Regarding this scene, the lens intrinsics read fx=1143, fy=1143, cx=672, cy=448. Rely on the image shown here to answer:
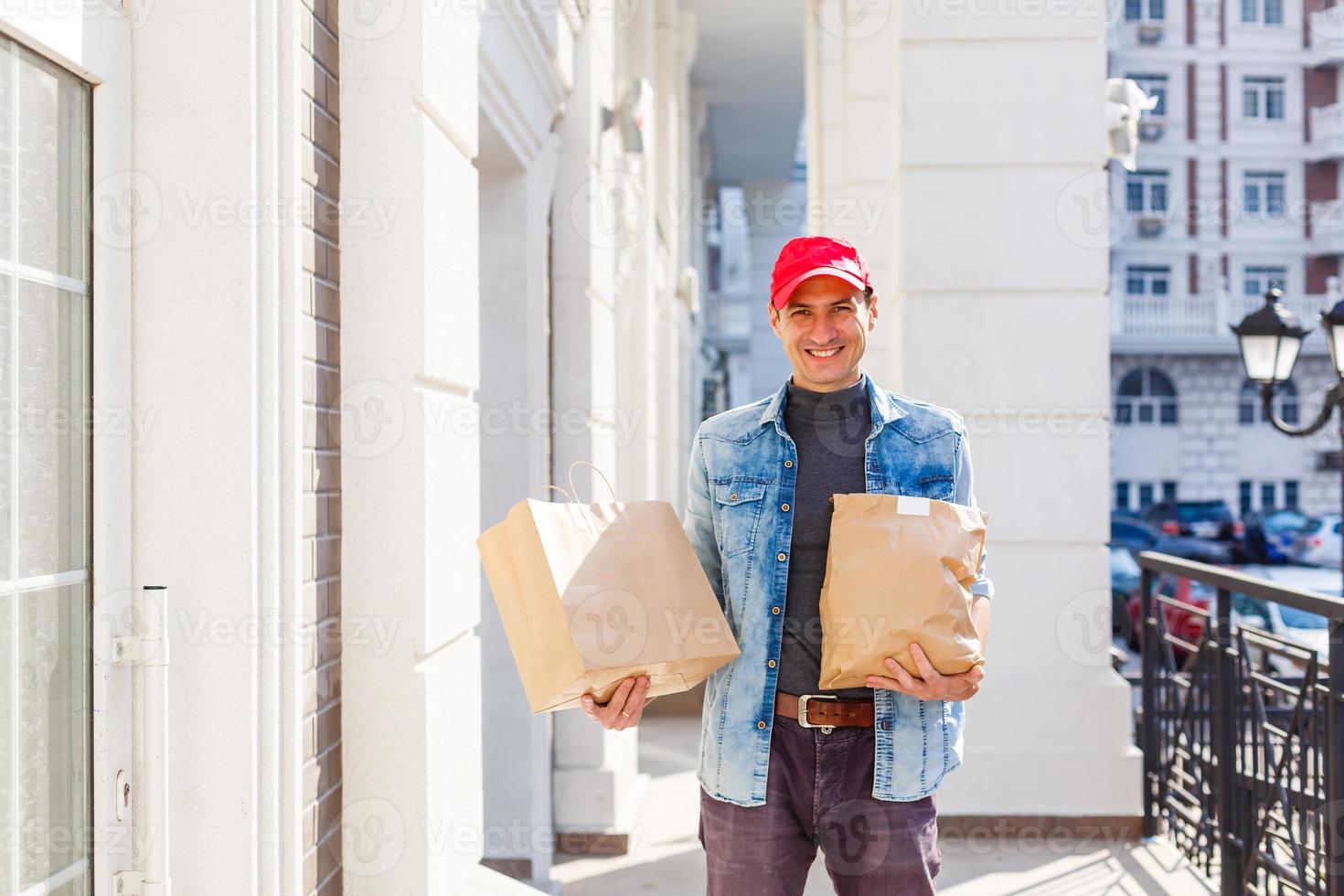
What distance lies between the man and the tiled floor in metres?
2.38

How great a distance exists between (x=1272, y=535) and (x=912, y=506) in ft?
79.7

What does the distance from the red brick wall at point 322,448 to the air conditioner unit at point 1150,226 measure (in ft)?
105

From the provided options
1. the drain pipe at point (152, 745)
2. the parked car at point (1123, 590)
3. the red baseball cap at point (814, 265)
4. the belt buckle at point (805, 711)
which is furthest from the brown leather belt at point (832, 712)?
the parked car at point (1123, 590)

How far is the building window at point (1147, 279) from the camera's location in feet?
103

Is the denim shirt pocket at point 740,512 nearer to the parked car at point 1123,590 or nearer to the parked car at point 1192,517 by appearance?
the parked car at point 1123,590

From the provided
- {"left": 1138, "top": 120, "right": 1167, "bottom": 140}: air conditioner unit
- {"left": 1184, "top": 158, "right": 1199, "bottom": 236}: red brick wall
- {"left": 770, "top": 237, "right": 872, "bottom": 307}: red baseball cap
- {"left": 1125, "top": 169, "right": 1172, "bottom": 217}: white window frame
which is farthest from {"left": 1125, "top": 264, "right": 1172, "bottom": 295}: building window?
{"left": 770, "top": 237, "right": 872, "bottom": 307}: red baseball cap

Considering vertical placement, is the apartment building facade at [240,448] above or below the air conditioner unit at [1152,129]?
below

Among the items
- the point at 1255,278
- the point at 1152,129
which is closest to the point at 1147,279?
the point at 1255,278

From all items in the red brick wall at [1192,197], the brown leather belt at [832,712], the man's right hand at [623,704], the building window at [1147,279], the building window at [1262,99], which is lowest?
the brown leather belt at [832,712]

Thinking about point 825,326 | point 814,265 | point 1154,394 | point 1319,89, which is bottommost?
point 825,326

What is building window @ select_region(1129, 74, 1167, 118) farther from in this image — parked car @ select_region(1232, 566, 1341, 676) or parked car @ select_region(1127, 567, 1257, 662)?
parked car @ select_region(1127, 567, 1257, 662)

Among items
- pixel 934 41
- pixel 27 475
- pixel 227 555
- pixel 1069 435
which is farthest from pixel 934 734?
pixel 934 41

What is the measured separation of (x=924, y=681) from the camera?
2.05m

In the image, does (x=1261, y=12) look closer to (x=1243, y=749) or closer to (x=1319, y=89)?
(x=1319, y=89)
